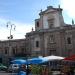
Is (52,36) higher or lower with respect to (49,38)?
higher

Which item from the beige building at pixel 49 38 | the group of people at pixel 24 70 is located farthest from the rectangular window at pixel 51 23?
the group of people at pixel 24 70

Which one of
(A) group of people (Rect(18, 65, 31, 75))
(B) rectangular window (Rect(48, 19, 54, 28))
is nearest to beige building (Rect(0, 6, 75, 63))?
(B) rectangular window (Rect(48, 19, 54, 28))

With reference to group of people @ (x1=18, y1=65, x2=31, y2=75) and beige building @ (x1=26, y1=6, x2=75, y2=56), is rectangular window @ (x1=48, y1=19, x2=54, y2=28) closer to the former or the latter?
beige building @ (x1=26, y1=6, x2=75, y2=56)

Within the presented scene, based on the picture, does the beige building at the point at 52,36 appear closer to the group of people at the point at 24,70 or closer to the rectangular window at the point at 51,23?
the rectangular window at the point at 51,23

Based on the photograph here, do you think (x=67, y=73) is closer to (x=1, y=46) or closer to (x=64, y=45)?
(x=64, y=45)

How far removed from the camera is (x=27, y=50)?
173 feet

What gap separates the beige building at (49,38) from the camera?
44.3 meters

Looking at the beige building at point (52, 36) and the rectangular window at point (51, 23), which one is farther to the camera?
the rectangular window at point (51, 23)

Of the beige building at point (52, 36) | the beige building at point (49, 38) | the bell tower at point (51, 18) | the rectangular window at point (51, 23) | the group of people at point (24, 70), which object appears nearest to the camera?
the group of people at point (24, 70)

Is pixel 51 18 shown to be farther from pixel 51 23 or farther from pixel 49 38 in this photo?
pixel 49 38

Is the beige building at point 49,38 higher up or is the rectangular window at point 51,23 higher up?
the rectangular window at point 51,23

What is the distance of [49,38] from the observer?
153ft

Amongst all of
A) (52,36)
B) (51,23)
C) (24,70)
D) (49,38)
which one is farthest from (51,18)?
(24,70)

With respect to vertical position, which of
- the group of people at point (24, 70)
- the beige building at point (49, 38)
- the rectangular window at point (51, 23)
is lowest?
the group of people at point (24, 70)
